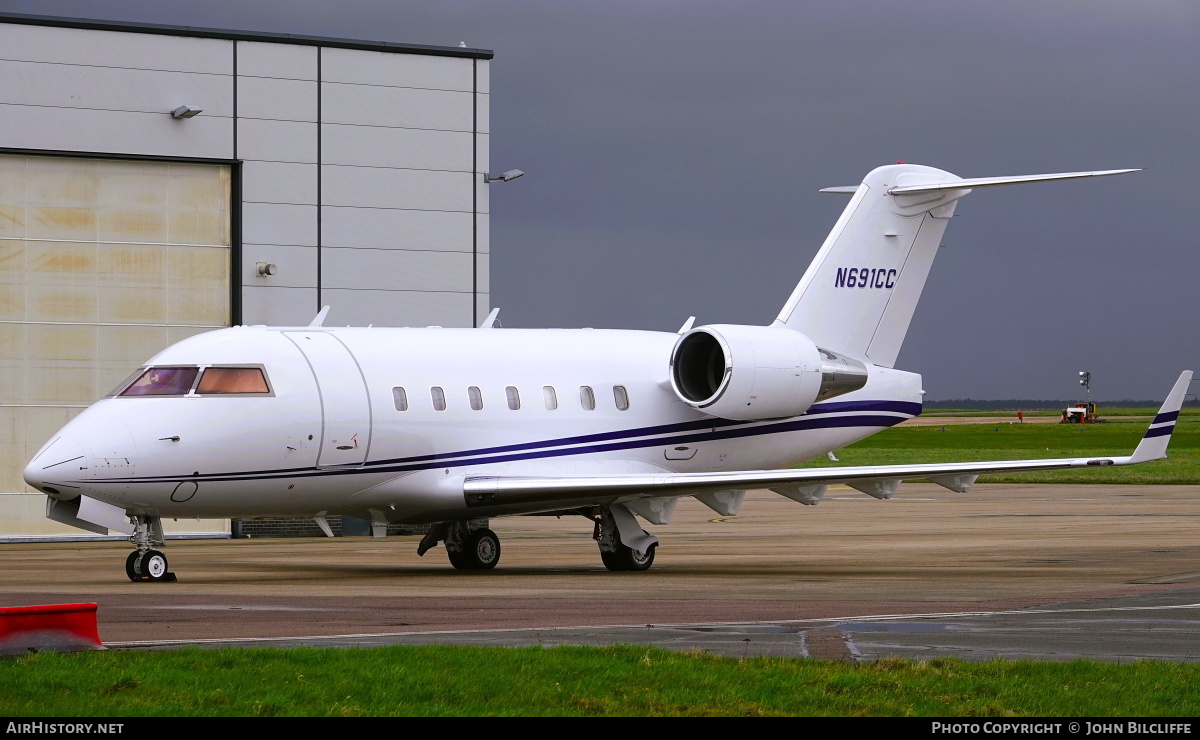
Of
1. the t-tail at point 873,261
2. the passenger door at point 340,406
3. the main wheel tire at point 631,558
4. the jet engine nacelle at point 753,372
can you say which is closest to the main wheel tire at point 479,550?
the main wheel tire at point 631,558

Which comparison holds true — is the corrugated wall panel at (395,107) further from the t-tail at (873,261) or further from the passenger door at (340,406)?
the passenger door at (340,406)

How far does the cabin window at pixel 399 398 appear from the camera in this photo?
875 inches

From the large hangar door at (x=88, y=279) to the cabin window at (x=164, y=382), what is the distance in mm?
13280

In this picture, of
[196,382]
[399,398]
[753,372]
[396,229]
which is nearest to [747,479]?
[753,372]

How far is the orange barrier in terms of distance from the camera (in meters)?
11.5

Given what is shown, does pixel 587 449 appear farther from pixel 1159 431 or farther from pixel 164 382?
pixel 1159 431

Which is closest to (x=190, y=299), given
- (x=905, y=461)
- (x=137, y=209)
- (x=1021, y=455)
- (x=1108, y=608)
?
(x=137, y=209)

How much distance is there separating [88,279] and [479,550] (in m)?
13.5

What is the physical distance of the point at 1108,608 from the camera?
16.7m

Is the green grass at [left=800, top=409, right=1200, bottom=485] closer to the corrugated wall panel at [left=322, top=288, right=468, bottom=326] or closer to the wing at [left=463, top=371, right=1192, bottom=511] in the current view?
the corrugated wall panel at [left=322, top=288, right=468, bottom=326]

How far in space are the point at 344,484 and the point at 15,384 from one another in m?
14.3

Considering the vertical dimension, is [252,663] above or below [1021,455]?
above

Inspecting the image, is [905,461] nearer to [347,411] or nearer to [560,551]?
[560,551]

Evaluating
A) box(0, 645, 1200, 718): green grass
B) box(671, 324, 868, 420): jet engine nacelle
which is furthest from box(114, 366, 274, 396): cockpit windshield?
box(0, 645, 1200, 718): green grass
